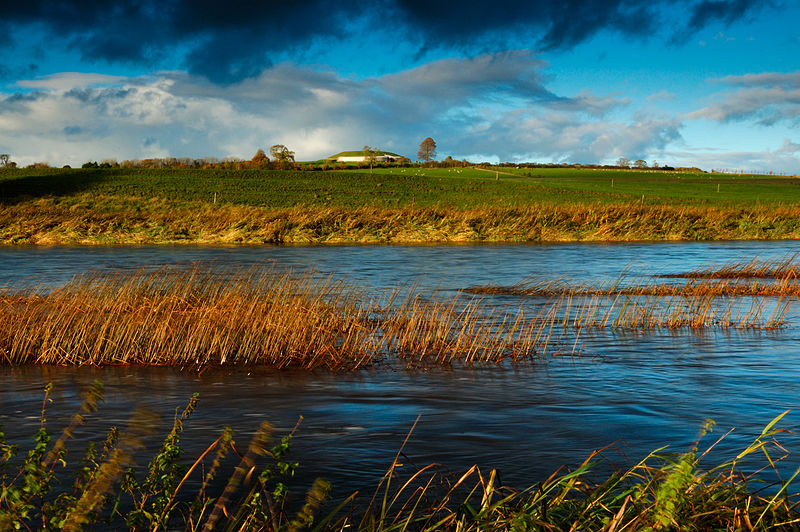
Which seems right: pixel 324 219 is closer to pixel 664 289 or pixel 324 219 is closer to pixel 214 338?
pixel 664 289

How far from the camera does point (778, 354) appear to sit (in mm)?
14016

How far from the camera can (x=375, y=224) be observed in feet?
163

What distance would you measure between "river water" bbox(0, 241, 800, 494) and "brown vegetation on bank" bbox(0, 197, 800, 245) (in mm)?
33312

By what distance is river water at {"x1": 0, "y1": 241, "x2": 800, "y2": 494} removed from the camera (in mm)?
8711

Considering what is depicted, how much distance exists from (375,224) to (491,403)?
39244 mm

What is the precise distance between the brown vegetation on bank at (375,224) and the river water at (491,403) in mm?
33312

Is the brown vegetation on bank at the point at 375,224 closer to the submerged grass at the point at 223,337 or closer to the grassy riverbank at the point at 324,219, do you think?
the grassy riverbank at the point at 324,219

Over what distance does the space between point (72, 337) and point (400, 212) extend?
3918 cm

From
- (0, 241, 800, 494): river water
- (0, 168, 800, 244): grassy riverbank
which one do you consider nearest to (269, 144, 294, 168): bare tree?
(0, 168, 800, 244): grassy riverbank

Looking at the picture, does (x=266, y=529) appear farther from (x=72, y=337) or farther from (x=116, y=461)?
(x=72, y=337)

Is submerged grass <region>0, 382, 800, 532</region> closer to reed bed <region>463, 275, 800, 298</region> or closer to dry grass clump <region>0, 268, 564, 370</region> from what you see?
dry grass clump <region>0, 268, 564, 370</region>

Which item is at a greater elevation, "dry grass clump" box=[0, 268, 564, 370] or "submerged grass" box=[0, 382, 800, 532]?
"submerged grass" box=[0, 382, 800, 532]

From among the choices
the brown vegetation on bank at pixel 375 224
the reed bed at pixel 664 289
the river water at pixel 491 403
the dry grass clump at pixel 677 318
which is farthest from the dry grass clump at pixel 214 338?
the brown vegetation on bank at pixel 375 224

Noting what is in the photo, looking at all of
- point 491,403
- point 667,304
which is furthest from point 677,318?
point 491,403
